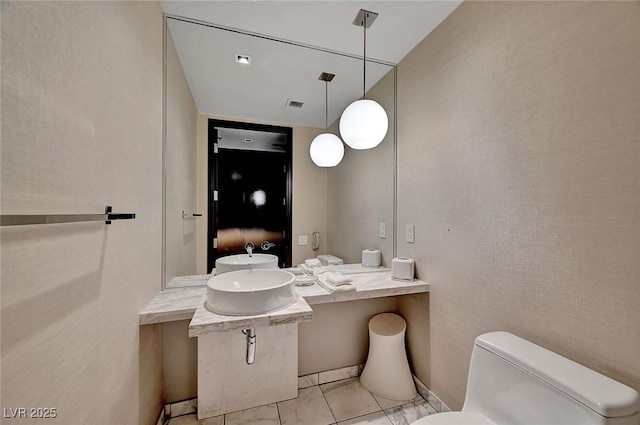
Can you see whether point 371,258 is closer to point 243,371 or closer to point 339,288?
point 339,288

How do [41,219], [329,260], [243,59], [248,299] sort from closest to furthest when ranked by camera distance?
[41,219] → [248,299] → [243,59] → [329,260]

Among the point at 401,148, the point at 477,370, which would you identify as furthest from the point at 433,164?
the point at 477,370

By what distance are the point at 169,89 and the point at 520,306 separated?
2.17 metres

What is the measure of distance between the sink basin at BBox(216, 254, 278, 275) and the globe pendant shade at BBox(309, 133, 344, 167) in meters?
0.79

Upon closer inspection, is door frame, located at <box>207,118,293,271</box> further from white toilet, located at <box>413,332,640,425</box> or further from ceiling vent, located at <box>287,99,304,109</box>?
white toilet, located at <box>413,332,640,425</box>

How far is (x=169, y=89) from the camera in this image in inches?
59.7

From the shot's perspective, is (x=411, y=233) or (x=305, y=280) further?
(x=411, y=233)

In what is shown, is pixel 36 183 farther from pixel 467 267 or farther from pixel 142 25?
pixel 467 267

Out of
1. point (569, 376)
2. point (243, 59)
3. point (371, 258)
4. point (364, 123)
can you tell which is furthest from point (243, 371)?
point (243, 59)

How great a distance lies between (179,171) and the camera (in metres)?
1.57

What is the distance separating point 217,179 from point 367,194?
3.70ft

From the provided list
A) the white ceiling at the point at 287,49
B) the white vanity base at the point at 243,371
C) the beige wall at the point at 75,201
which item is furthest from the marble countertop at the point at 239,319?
the white ceiling at the point at 287,49

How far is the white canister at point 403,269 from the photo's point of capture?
1.73 m

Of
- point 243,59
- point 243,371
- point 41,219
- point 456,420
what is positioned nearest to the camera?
point 41,219
